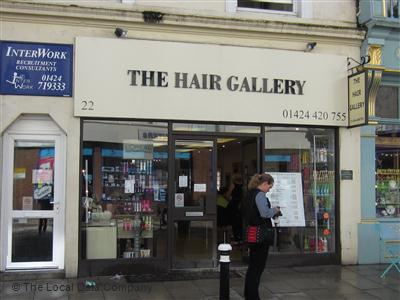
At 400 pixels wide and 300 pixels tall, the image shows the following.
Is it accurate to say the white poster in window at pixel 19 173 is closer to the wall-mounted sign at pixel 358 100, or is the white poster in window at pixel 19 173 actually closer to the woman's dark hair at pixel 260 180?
the woman's dark hair at pixel 260 180

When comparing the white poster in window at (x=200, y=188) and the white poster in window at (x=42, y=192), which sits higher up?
the white poster in window at (x=200, y=188)

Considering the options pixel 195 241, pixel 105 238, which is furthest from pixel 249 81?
pixel 105 238

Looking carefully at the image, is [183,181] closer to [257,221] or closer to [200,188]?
[200,188]

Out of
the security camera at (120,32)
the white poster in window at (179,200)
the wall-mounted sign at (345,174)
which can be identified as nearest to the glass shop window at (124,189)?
the white poster in window at (179,200)

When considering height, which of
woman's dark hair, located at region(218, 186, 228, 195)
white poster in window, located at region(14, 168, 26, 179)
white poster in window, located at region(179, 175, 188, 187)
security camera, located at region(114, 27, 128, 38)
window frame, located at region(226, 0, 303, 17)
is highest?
window frame, located at region(226, 0, 303, 17)

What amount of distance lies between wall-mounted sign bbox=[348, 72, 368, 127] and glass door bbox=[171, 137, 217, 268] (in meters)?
2.62

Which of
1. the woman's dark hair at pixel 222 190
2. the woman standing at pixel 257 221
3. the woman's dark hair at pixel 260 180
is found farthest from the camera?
the woman's dark hair at pixel 222 190

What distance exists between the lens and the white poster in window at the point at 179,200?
9.21 m

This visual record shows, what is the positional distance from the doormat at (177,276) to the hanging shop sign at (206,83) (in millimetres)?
2662

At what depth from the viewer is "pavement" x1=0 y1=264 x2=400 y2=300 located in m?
7.55

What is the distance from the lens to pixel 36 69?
8.62 metres

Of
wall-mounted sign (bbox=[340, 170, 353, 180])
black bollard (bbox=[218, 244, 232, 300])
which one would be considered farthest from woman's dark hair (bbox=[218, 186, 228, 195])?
black bollard (bbox=[218, 244, 232, 300])

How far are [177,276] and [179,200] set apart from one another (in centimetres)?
130

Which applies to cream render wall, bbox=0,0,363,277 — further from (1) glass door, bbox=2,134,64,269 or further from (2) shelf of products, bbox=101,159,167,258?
(2) shelf of products, bbox=101,159,167,258
